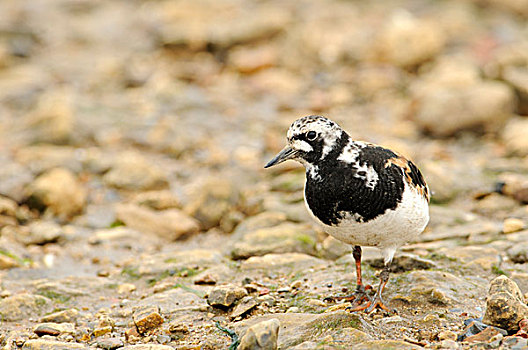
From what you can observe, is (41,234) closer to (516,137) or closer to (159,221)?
(159,221)

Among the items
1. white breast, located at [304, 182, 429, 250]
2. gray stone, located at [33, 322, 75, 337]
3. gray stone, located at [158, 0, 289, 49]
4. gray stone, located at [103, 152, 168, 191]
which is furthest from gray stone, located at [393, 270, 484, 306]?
gray stone, located at [158, 0, 289, 49]

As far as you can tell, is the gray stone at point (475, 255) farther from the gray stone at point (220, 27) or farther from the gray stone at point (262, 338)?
the gray stone at point (220, 27)

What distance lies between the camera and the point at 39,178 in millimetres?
9852

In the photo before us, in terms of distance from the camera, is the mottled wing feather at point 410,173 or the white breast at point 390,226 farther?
the mottled wing feather at point 410,173

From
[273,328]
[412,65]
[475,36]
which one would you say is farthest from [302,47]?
[273,328]

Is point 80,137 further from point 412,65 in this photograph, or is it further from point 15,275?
point 412,65

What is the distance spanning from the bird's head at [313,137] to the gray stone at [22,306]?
3.07m

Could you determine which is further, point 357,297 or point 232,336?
point 357,297

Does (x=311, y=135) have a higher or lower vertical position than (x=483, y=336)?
higher

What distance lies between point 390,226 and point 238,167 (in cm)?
547

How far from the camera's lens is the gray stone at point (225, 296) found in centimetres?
634

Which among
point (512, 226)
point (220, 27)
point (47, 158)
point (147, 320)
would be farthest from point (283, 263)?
point (220, 27)

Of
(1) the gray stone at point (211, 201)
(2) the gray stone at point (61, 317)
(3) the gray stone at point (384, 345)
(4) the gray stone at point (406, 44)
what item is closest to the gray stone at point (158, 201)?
(1) the gray stone at point (211, 201)

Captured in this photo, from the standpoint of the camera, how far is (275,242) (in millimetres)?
7922
